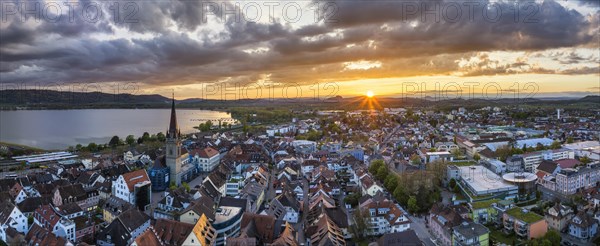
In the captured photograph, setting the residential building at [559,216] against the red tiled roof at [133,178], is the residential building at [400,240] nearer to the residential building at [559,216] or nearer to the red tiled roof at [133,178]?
the residential building at [559,216]

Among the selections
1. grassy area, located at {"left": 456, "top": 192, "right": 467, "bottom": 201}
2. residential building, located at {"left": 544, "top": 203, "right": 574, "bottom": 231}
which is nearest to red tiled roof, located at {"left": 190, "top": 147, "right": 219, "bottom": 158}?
grassy area, located at {"left": 456, "top": 192, "right": 467, "bottom": 201}

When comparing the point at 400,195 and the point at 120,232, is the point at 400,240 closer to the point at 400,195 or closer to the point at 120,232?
the point at 400,195

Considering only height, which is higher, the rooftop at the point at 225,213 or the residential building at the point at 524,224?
the rooftop at the point at 225,213

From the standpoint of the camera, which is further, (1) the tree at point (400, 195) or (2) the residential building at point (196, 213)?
(1) the tree at point (400, 195)

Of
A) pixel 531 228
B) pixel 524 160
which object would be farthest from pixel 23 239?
pixel 524 160

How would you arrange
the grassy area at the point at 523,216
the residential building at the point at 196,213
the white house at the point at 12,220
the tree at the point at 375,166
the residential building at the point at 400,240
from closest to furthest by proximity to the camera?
the residential building at the point at 400,240, the white house at the point at 12,220, the residential building at the point at 196,213, the grassy area at the point at 523,216, the tree at the point at 375,166

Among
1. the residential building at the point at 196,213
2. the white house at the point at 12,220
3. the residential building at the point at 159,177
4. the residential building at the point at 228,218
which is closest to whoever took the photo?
the residential building at the point at 228,218

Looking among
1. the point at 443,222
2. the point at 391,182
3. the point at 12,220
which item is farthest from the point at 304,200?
the point at 12,220

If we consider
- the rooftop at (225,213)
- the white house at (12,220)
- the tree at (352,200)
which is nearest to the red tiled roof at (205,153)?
the tree at (352,200)
